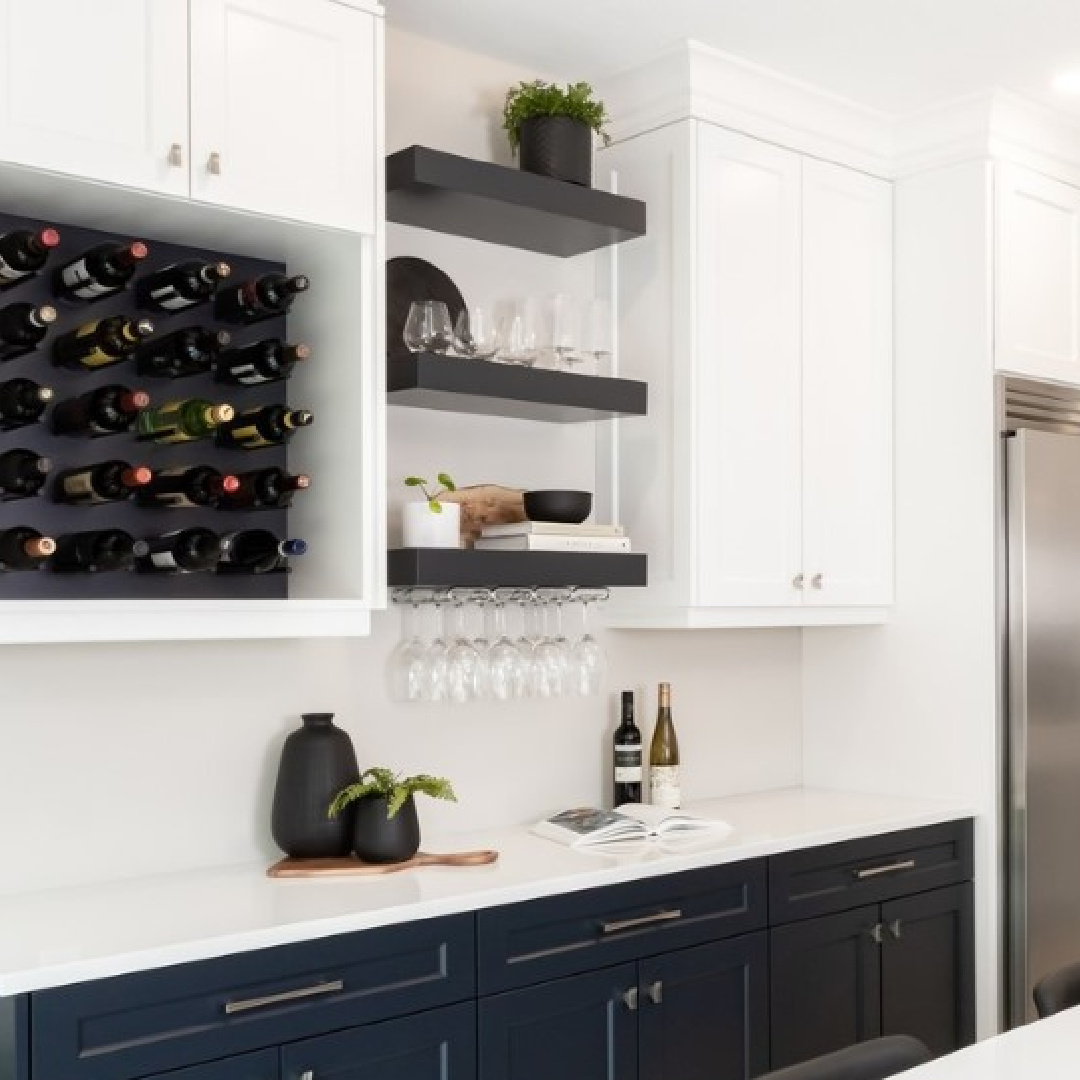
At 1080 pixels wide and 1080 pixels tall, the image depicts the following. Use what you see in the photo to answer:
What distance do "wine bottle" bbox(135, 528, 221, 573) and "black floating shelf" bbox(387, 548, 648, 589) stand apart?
0.43m

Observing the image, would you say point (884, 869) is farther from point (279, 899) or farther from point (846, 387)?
point (279, 899)

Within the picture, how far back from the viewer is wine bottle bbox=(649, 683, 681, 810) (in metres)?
3.46

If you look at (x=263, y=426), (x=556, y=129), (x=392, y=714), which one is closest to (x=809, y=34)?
(x=556, y=129)

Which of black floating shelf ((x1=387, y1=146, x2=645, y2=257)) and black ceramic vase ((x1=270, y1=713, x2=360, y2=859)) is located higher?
black floating shelf ((x1=387, y1=146, x2=645, y2=257))

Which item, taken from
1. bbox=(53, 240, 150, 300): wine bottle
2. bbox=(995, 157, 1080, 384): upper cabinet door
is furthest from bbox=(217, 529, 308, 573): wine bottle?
bbox=(995, 157, 1080, 384): upper cabinet door

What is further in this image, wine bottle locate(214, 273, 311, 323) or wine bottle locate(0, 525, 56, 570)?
wine bottle locate(214, 273, 311, 323)

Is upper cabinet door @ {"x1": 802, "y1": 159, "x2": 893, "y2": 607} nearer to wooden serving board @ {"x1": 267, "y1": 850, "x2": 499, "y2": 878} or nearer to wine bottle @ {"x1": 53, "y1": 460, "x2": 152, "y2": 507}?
wooden serving board @ {"x1": 267, "y1": 850, "x2": 499, "y2": 878}

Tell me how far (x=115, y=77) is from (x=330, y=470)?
0.82 m

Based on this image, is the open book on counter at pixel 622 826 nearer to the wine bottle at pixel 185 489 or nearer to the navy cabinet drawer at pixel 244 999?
the navy cabinet drawer at pixel 244 999

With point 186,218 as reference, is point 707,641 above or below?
below

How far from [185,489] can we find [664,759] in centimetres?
148

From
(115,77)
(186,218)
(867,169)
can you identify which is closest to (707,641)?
(867,169)

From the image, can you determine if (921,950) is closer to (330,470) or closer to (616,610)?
(616,610)

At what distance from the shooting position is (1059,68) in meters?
3.43
